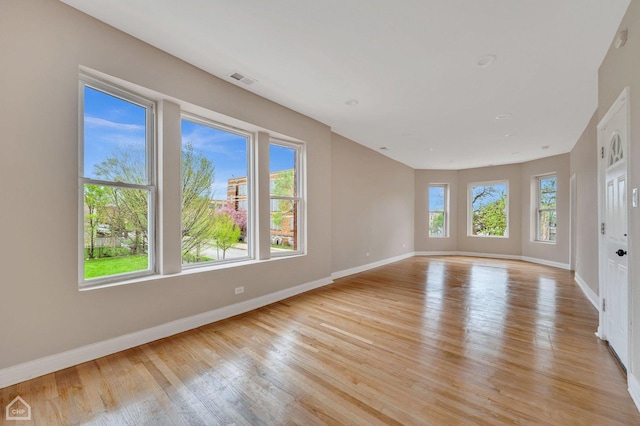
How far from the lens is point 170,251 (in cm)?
284

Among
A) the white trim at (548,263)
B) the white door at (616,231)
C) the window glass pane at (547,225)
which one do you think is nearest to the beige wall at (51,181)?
the white door at (616,231)

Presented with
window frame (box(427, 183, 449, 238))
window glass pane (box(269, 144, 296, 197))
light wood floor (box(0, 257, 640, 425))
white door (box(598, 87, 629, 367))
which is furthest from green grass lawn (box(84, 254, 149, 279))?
window frame (box(427, 183, 449, 238))

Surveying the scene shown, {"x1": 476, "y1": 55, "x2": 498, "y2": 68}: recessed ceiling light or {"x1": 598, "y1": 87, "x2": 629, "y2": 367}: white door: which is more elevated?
{"x1": 476, "y1": 55, "x2": 498, "y2": 68}: recessed ceiling light

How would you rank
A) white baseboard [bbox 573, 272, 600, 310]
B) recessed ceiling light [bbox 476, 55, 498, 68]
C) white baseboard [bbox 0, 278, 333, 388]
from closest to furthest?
1. white baseboard [bbox 0, 278, 333, 388]
2. recessed ceiling light [bbox 476, 55, 498, 68]
3. white baseboard [bbox 573, 272, 600, 310]

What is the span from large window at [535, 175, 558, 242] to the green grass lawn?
875 cm

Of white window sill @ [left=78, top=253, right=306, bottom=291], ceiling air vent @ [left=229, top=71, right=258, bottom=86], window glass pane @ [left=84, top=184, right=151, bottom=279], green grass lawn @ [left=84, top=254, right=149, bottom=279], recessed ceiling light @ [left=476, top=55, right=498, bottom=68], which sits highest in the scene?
ceiling air vent @ [left=229, top=71, right=258, bottom=86]

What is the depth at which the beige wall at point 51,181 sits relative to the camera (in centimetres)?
190

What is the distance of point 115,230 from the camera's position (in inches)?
101

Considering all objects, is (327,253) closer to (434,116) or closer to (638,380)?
(434,116)

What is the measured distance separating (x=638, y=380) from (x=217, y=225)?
396cm

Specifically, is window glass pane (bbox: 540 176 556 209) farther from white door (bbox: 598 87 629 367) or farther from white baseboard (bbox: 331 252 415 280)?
white door (bbox: 598 87 629 367)

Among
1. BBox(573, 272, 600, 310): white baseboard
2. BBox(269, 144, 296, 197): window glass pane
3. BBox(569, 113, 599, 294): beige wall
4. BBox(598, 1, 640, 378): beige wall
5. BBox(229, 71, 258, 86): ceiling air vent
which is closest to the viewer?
BBox(598, 1, 640, 378): beige wall

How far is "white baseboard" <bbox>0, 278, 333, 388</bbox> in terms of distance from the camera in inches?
75.7

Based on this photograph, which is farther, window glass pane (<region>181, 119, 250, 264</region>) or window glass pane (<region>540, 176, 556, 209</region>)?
window glass pane (<region>540, 176, 556, 209</region>)
